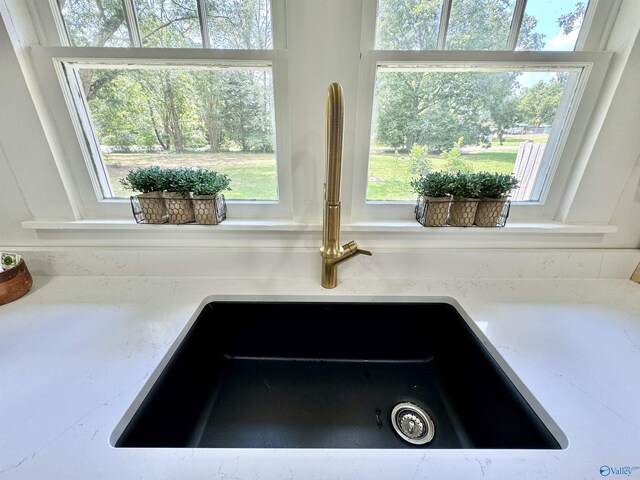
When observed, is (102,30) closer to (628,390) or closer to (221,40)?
(221,40)

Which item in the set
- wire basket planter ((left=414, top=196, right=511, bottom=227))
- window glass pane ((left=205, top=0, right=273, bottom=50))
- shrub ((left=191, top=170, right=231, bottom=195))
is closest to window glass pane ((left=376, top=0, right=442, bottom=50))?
window glass pane ((left=205, top=0, right=273, bottom=50))

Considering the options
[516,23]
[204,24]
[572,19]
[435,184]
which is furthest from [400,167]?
[204,24]

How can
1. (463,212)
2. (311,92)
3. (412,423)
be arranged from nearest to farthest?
(412,423), (311,92), (463,212)

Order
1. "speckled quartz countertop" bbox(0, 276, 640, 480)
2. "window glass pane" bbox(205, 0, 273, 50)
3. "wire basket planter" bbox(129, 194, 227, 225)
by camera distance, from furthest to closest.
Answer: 1. "wire basket planter" bbox(129, 194, 227, 225)
2. "window glass pane" bbox(205, 0, 273, 50)
3. "speckled quartz countertop" bbox(0, 276, 640, 480)

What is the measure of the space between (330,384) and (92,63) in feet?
3.59

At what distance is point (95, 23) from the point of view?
741 millimetres

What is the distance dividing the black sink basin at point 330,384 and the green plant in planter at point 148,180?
0.39 m

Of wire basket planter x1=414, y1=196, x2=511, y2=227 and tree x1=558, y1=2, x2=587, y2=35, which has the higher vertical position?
tree x1=558, y1=2, x2=587, y2=35

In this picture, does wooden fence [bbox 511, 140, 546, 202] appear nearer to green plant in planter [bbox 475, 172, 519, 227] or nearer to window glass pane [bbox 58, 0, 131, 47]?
green plant in planter [bbox 475, 172, 519, 227]

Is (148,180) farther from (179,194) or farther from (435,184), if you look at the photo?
(435,184)

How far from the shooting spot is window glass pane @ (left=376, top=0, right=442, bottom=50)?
0.73 meters

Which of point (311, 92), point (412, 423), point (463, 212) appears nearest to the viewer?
point (412, 423)

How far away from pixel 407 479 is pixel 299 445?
0.30 m

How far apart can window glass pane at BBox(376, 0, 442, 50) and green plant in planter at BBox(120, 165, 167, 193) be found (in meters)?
0.72
